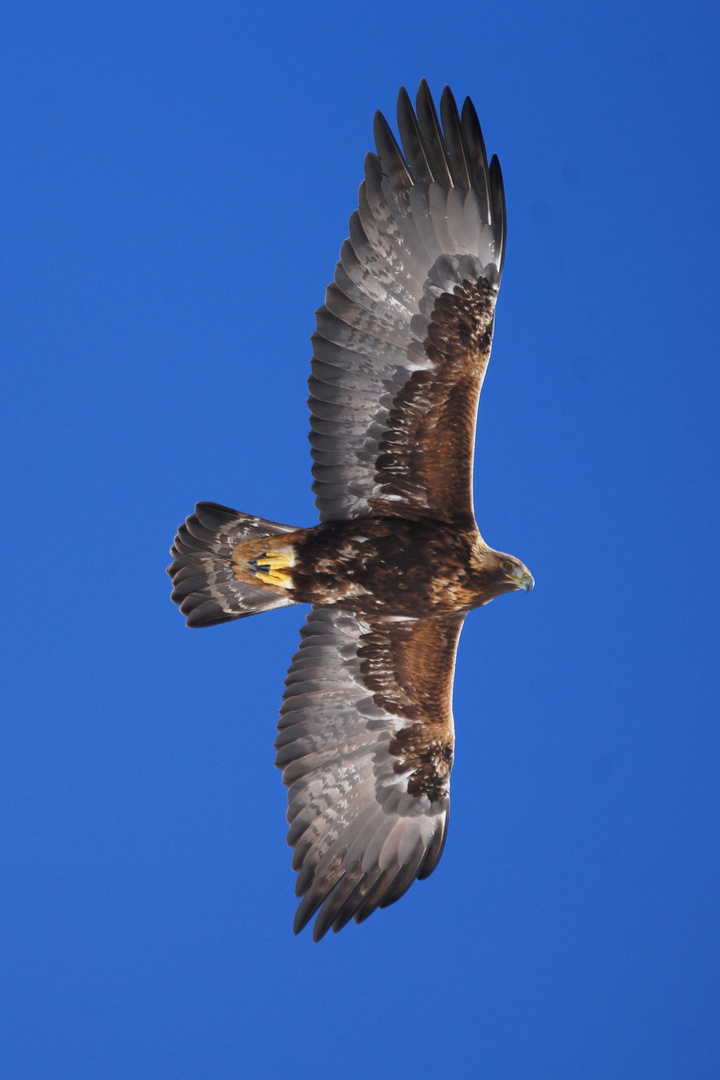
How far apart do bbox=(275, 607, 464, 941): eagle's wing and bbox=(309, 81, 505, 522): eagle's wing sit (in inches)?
40.7

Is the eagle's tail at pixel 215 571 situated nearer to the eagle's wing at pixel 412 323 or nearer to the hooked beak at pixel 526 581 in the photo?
the eagle's wing at pixel 412 323

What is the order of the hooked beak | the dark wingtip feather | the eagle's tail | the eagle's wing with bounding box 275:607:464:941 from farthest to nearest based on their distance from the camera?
the eagle's wing with bounding box 275:607:464:941, the eagle's tail, the hooked beak, the dark wingtip feather

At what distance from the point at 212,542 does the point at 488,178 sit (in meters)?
2.84

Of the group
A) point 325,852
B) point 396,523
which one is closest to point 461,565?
point 396,523

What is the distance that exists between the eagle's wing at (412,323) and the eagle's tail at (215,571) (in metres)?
0.65

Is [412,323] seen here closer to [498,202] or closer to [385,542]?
[498,202]

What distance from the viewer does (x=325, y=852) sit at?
7.34 meters

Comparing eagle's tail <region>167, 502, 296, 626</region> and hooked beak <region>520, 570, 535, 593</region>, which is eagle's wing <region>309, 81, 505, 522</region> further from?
eagle's tail <region>167, 502, 296, 626</region>

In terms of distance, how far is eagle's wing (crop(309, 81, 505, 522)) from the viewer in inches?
249

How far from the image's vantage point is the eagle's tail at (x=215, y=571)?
7.16m

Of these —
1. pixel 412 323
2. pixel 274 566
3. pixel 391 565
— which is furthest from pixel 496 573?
pixel 412 323

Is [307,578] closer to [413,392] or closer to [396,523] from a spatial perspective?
[396,523]

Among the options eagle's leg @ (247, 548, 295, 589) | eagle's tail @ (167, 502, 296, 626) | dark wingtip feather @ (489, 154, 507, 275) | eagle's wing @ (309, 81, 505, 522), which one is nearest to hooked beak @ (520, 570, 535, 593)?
eagle's wing @ (309, 81, 505, 522)

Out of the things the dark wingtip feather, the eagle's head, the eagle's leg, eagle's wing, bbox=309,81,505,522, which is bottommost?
the eagle's leg
